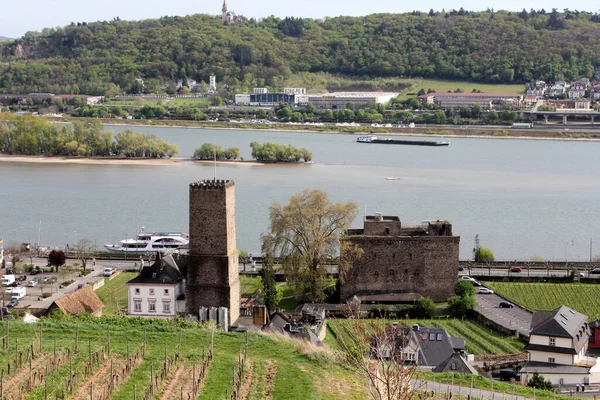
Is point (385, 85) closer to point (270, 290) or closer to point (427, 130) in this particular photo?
point (427, 130)

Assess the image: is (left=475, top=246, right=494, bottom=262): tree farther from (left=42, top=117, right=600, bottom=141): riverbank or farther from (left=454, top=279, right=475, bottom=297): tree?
(left=42, top=117, right=600, bottom=141): riverbank

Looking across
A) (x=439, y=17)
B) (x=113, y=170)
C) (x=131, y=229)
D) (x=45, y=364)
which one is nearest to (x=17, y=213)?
(x=131, y=229)

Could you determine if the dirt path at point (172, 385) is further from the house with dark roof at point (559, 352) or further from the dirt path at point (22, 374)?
the house with dark roof at point (559, 352)

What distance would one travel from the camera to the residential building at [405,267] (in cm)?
2236

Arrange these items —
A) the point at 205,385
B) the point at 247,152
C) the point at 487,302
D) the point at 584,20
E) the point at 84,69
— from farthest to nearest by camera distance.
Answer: the point at 584,20, the point at 84,69, the point at 247,152, the point at 487,302, the point at 205,385

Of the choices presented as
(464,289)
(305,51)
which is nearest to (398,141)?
(305,51)

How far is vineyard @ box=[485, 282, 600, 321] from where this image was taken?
21438 mm

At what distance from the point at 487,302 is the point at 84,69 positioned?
314ft

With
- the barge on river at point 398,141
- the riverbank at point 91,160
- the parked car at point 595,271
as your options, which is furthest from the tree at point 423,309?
the barge on river at point 398,141

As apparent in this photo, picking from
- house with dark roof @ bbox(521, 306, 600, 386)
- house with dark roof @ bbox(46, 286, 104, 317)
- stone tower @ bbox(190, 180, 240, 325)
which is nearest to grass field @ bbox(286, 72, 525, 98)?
stone tower @ bbox(190, 180, 240, 325)

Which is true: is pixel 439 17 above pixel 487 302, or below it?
above

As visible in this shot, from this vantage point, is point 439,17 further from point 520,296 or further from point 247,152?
point 520,296

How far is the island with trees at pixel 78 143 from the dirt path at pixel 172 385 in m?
45.2

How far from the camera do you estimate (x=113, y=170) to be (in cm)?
5056
